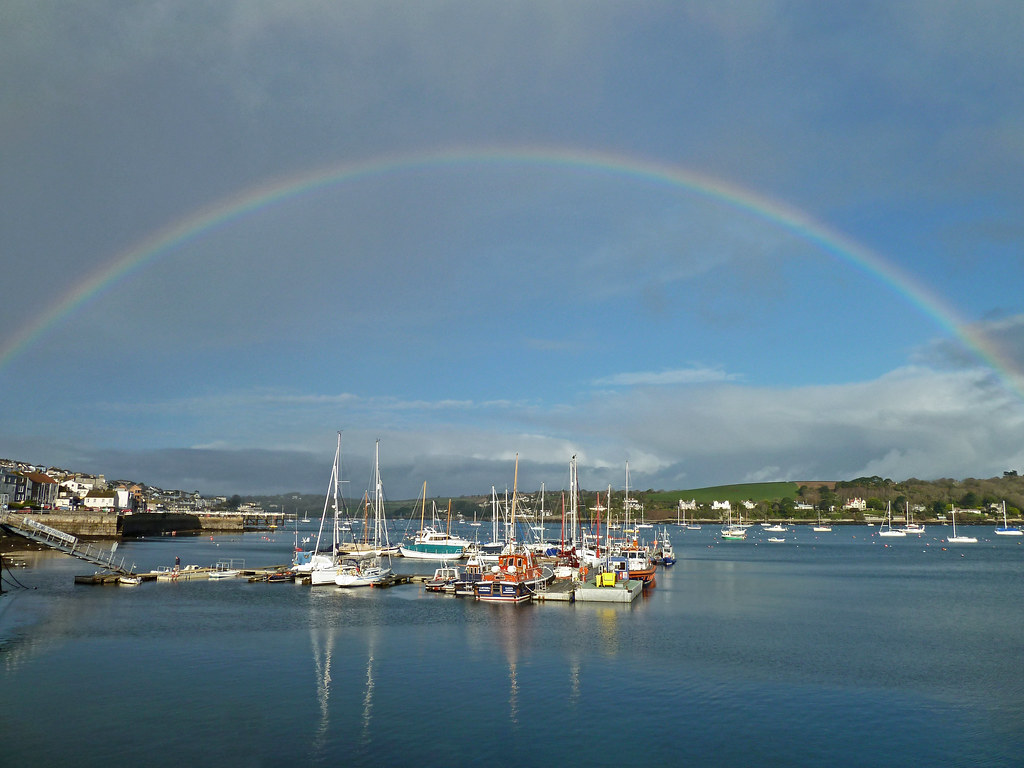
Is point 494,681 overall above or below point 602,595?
above

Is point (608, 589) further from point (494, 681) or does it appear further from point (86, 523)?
point (86, 523)

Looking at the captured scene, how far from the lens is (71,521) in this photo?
159 meters

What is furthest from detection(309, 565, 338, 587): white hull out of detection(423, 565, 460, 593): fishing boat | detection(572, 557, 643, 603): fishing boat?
detection(572, 557, 643, 603): fishing boat

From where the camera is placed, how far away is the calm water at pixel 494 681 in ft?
98.0

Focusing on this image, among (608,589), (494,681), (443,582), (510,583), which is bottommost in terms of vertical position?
(443,582)

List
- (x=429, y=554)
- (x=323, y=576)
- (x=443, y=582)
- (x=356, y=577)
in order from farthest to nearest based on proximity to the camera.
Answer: (x=429, y=554)
(x=323, y=576)
(x=356, y=577)
(x=443, y=582)

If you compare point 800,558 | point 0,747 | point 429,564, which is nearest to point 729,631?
point 0,747

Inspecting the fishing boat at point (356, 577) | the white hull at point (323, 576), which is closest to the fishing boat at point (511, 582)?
the fishing boat at point (356, 577)

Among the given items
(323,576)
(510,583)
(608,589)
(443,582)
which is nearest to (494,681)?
(510,583)

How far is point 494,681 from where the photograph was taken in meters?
41.2

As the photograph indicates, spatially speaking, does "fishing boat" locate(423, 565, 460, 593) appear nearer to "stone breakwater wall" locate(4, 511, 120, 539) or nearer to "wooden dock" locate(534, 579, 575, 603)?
"wooden dock" locate(534, 579, 575, 603)

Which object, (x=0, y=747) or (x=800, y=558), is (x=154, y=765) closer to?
(x=0, y=747)

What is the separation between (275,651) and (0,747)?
812 inches

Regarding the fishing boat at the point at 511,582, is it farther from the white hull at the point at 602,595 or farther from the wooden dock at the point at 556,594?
the white hull at the point at 602,595
